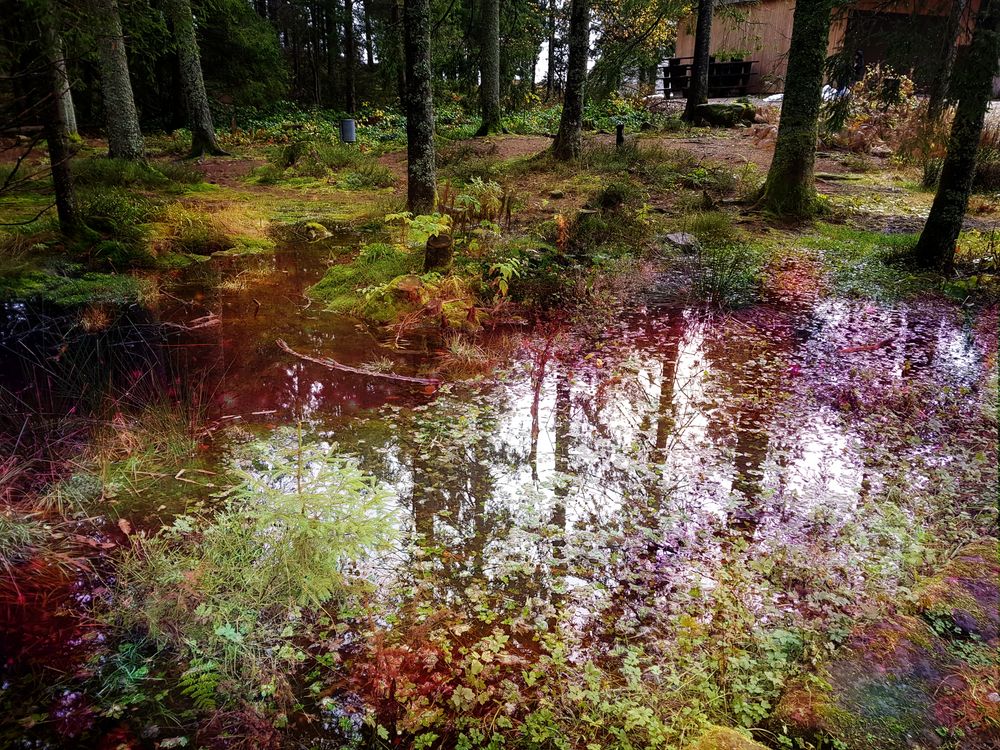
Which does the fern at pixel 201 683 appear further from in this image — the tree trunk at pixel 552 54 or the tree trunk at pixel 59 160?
the tree trunk at pixel 552 54

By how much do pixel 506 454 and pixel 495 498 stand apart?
0.58 m

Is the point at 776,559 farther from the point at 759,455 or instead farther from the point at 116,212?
the point at 116,212

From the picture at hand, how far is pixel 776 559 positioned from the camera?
11.6 feet

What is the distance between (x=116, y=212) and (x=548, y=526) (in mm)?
8661

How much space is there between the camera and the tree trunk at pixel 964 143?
686cm

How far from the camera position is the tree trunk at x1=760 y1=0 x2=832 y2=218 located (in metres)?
9.59

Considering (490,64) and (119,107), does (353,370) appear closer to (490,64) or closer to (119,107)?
(119,107)

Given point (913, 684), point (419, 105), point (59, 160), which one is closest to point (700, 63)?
point (419, 105)

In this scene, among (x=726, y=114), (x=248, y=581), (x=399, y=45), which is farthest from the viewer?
(x=399, y=45)

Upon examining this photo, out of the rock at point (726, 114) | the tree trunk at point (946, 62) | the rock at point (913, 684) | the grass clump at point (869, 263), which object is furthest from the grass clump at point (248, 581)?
the rock at point (726, 114)

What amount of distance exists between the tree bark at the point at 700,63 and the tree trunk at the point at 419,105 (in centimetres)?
1429

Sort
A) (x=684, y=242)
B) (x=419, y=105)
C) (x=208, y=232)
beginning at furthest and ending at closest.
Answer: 1. (x=208, y=232)
2. (x=684, y=242)
3. (x=419, y=105)

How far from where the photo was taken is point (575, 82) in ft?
43.8

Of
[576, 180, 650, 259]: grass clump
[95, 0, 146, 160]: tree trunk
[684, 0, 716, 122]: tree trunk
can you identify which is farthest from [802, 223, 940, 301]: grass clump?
[95, 0, 146, 160]: tree trunk
